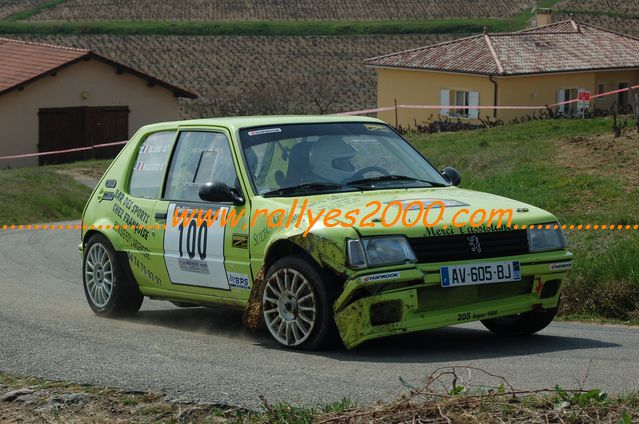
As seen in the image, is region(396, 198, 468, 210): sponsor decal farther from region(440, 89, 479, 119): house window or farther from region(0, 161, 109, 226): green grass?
region(440, 89, 479, 119): house window

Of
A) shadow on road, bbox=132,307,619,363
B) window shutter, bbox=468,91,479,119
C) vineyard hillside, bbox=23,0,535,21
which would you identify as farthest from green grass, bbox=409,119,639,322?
vineyard hillside, bbox=23,0,535,21

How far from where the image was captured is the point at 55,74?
1815 inches

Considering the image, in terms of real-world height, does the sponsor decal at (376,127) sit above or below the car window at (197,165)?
above

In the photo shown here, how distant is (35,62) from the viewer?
4738 centimetres

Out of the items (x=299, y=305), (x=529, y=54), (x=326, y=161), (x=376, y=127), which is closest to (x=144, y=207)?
(x=326, y=161)

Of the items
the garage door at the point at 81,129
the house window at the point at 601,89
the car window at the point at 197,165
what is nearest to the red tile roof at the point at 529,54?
the house window at the point at 601,89

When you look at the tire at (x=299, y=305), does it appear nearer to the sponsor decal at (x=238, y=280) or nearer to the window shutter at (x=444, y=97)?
the sponsor decal at (x=238, y=280)

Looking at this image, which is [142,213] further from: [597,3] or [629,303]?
[597,3]

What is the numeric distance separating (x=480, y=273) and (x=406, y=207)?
2.16ft

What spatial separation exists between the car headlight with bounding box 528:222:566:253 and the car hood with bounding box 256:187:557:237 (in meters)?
0.06

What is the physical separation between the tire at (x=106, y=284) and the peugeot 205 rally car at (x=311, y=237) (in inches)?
0.5

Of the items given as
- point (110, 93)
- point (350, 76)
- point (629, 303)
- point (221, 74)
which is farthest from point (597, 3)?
point (629, 303)

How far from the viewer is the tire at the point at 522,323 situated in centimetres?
870

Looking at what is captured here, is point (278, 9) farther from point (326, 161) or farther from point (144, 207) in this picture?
point (326, 161)
